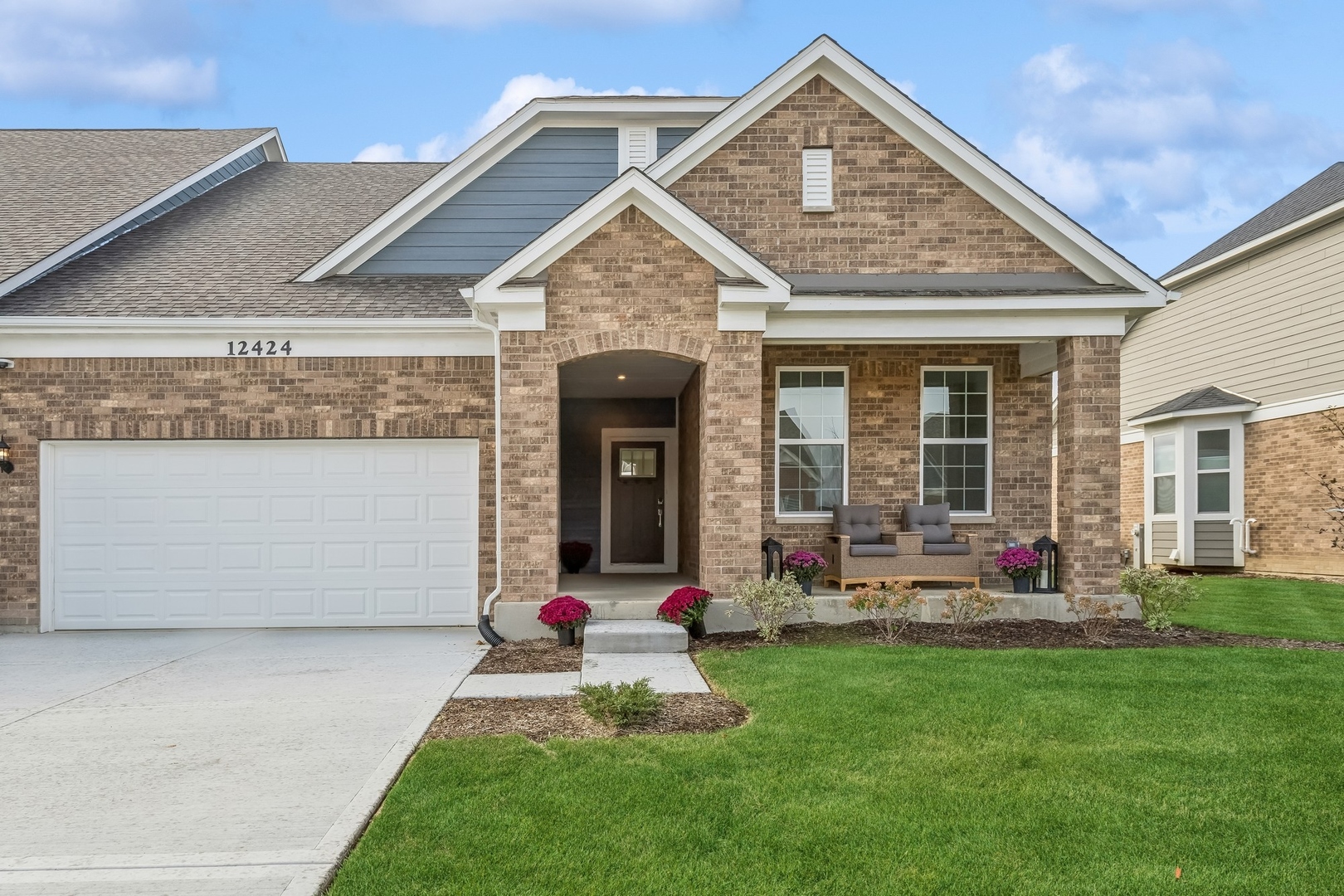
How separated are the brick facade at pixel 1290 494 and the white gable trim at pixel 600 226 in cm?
1116

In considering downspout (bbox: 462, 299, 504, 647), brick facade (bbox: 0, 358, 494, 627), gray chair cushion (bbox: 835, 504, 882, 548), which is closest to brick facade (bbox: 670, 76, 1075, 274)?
gray chair cushion (bbox: 835, 504, 882, 548)

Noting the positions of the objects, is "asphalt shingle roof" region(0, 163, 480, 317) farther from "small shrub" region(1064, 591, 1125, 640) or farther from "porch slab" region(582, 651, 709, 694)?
"small shrub" region(1064, 591, 1125, 640)

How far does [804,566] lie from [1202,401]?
11373mm

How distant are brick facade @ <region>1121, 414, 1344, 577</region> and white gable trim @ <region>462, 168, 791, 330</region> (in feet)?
36.6

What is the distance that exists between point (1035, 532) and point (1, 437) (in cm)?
1226

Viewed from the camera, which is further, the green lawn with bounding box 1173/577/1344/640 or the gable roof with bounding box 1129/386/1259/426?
the gable roof with bounding box 1129/386/1259/426

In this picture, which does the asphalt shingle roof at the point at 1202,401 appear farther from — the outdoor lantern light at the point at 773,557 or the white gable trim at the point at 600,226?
the white gable trim at the point at 600,226

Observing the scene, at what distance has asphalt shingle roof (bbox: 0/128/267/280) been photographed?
1171 centimetres

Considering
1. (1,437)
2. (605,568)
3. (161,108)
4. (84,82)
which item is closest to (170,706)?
(1,437)

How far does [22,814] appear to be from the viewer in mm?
4383

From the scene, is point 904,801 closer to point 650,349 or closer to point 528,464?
point 528,464

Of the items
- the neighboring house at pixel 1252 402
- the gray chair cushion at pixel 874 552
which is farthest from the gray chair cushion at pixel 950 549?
the neighboring house at pixel 1252 402

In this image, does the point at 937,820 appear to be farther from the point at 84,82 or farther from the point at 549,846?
the point at 84,82

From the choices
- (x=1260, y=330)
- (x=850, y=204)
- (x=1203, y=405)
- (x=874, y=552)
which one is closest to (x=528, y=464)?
(x=874, y=552)
